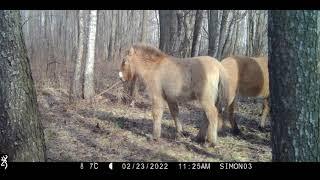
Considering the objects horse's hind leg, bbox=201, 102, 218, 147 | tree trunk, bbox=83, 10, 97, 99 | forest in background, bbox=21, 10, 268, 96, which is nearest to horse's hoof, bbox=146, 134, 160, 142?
horse's hind leg, bbox=201, 102, 218, 147

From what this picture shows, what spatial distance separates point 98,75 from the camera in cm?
1405

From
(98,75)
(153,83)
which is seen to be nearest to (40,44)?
(98,75)

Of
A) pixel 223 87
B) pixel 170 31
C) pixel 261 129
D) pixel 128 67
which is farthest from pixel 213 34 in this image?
pixel 223 87

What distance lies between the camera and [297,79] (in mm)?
4512

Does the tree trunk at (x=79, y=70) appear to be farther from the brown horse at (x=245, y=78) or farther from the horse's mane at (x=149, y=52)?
the brown horse at (x=245, y=78)

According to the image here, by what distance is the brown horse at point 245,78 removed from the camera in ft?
29.1

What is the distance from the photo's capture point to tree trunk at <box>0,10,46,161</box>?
17.5 ft

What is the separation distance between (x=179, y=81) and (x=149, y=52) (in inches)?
35.2

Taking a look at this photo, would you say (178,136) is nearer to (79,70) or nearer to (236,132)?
(236,132)

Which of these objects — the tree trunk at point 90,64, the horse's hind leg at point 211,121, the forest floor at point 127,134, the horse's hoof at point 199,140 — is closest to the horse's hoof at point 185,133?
the forest floor at point 127,134

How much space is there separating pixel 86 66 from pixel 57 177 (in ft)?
19.2

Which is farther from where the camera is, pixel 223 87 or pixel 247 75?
pixel 247 75

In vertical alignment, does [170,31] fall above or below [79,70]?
above
